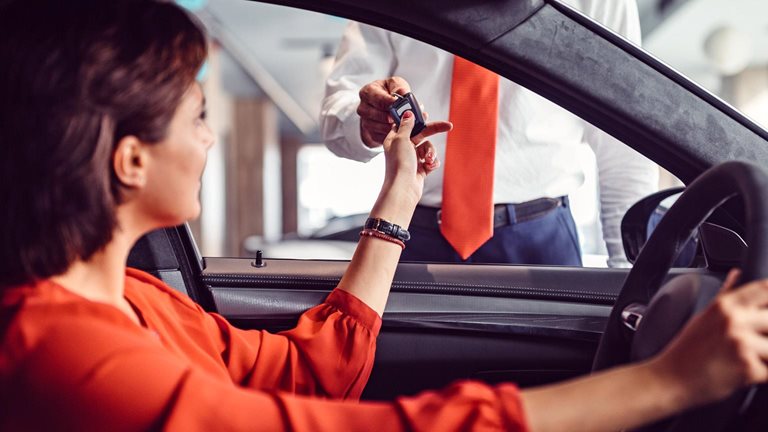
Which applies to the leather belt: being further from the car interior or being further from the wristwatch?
the wristwatch

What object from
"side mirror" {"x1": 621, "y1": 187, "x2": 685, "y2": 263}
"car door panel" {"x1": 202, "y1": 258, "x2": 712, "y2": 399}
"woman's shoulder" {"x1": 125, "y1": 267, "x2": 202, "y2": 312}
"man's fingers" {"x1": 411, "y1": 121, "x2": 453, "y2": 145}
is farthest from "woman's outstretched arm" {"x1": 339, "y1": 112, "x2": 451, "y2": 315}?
Result: "side mirror" {"x1": 621, "y1": 187, "x2": 685, "y2": 263}

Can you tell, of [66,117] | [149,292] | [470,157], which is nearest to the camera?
[66,117]

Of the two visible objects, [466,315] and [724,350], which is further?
[466,315]

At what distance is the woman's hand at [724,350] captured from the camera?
2.13ft

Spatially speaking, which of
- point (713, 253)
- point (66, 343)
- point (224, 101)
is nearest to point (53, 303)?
point (66, 343)

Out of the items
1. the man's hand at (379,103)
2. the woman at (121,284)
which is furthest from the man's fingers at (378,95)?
the woman at (121,284)

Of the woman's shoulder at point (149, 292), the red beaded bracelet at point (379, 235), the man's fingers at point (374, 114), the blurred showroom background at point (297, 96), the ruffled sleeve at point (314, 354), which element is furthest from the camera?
the blurred showroom background at point (297, 96)

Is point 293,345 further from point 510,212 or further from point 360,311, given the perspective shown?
point 510,212

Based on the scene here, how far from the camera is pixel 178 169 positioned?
83 centimetres

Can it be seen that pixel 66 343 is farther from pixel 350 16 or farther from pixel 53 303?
pixel 350 16

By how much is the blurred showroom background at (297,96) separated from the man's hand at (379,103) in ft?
0.23

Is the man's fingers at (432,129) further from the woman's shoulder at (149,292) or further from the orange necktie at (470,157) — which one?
the woman's shoulder at (149,292)

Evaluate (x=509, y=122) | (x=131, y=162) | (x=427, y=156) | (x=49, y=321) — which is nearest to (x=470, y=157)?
(x=509, y=122)

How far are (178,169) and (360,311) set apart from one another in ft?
1.49
